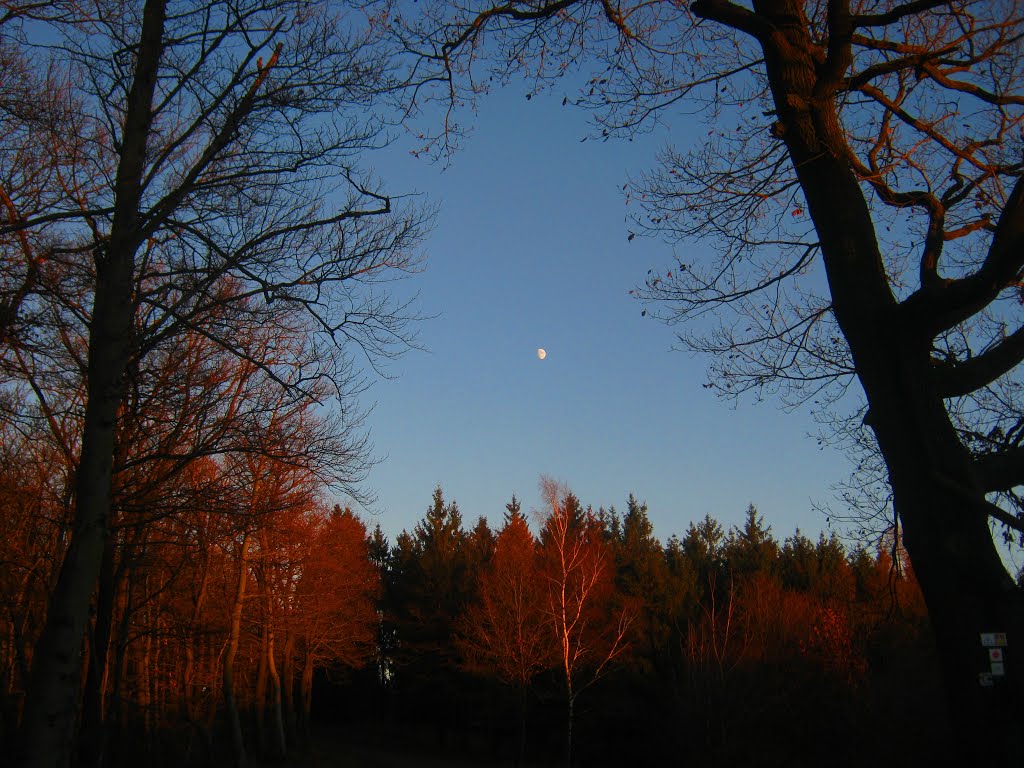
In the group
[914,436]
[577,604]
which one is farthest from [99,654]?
[577,604]

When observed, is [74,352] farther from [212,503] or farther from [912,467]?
[912,467]

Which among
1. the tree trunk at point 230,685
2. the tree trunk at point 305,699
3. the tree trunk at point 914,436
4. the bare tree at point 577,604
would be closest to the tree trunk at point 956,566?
the tree trunk at point 914,436

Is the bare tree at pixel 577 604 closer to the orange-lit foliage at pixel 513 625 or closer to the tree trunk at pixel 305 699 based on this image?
the orange-lit foliage at pixel 513 625

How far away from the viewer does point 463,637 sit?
3878 cm

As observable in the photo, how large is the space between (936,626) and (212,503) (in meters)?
7.65

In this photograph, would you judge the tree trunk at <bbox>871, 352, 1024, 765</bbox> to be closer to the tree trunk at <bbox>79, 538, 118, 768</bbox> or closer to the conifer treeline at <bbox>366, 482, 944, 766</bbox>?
the conifer treeline at <bbox>366, 482, 944, 766</bbox>

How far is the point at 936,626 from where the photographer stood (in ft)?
12.7

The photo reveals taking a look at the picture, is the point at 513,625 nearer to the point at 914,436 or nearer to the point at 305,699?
the point at 305,699

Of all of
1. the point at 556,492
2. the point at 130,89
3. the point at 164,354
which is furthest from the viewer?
the point at 556,492

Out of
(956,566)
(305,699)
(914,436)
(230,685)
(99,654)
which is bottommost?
(305,699)

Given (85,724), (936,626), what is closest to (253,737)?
(85,724)

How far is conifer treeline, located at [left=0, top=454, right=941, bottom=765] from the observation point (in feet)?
43.3

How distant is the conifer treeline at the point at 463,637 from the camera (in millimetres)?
13188

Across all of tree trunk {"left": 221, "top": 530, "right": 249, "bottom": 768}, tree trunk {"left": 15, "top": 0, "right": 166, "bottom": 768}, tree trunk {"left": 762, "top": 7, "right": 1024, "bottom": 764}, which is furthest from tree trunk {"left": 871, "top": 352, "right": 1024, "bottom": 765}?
tree trunk {"left": 221, "top": 530, "right": 249, "bottom": 768}
